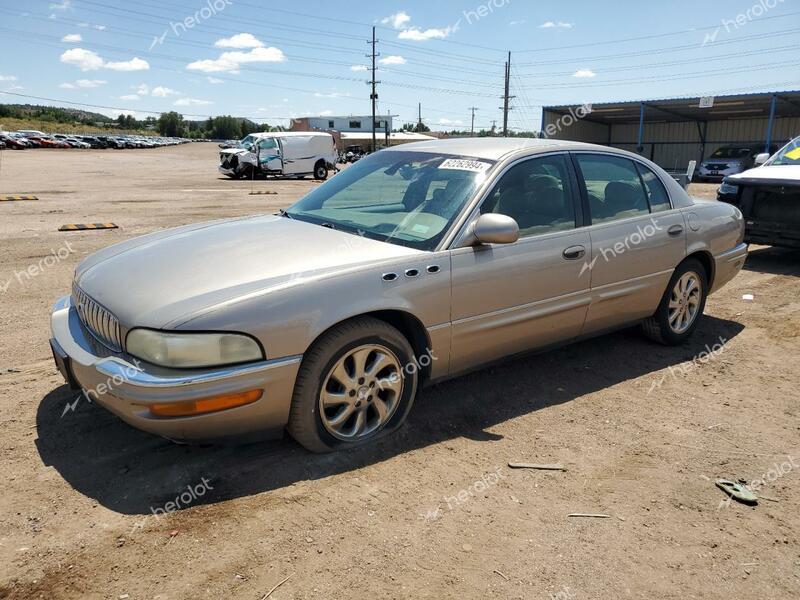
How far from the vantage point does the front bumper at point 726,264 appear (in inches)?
205

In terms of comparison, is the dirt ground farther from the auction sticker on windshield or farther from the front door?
the auction sticker on windshield

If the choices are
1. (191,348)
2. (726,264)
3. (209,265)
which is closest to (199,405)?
(191,348)

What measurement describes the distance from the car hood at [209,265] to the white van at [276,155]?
82.6ft

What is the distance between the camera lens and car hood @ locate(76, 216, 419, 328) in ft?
9.37

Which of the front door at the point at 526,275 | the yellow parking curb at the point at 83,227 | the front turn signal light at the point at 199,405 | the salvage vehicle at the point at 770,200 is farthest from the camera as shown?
the yellow parking curb at the point at 83,227

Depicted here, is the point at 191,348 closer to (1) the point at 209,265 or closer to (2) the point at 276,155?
(1) the point at 209,265

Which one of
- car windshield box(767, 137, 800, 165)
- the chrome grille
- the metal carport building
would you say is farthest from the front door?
the metal carport building

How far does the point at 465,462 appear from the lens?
3248mm

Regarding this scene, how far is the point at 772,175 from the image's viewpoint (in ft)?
26.7

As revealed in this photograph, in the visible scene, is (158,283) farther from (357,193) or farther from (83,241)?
(83,241)

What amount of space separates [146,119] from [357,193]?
6956 inches

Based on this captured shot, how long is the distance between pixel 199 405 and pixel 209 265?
2.57 ft

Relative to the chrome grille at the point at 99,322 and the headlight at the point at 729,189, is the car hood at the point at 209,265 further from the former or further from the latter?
the headlight at the point at 729,189

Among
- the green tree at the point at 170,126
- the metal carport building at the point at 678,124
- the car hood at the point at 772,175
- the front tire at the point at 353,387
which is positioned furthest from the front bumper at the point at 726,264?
the green tree at the point at 170,126
